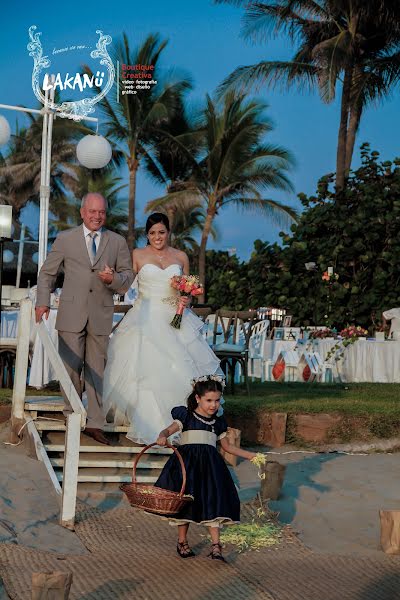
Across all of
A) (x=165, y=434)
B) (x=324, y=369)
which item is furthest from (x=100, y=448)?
(x=324, y=369)

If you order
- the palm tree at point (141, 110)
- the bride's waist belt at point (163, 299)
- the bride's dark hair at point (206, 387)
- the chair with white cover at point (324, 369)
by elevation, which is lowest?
the bride's dark hair at point (206, 387)

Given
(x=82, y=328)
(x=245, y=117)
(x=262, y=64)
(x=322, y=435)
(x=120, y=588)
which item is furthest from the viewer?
(x=245, y=117)

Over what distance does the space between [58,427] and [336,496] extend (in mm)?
2312

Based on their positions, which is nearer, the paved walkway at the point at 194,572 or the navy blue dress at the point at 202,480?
the paved walkway at the point at 194,572

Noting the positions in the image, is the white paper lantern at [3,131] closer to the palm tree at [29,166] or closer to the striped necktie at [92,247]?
the striped necktie at [92,247]

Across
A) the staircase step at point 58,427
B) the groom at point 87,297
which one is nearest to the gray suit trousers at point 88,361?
the groom at point 87,297

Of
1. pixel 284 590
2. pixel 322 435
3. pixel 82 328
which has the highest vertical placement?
pixel 82 328

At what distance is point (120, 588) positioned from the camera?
457 cm

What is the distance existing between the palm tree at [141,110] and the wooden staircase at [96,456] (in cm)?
2135

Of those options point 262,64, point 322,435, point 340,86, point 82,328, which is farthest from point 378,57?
point 82,328

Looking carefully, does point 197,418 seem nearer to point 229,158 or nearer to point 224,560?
point 224,560

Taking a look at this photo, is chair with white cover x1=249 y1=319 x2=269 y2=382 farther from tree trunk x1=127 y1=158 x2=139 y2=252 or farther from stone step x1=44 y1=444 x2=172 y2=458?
tree trunk x1=127 y1=158 x2=139 y2=252

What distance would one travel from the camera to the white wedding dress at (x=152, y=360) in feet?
24.3

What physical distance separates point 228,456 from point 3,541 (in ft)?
11.1
